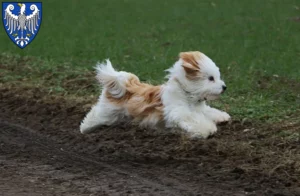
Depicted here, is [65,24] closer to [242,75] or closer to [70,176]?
[242,75]

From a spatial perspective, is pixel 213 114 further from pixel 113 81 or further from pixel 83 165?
pixel 83 165

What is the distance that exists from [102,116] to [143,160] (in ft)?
3.52

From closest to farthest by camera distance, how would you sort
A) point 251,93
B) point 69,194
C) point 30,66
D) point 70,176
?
point 69,194
point 70,176
point 251,93
point 30,66

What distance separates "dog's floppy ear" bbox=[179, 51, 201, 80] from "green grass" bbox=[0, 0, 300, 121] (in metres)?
1.88

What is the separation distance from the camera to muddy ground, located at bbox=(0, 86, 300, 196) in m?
6.90

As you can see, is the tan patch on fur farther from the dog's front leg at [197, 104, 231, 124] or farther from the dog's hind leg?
the dog's front leg at [197, 104, 231, 124]

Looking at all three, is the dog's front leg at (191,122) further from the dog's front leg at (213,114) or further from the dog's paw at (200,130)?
the dog's front leg at (213,114)

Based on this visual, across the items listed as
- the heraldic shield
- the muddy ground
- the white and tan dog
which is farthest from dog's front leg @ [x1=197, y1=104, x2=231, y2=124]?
the heraldic shield

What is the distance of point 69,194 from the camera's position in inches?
265

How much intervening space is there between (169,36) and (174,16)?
3358 mm

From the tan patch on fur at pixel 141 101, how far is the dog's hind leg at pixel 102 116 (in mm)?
103

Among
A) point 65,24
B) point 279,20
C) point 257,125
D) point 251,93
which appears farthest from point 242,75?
point 65,24

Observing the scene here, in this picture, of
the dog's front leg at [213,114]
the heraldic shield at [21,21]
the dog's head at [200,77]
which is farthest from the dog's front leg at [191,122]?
the heraldic shield at [21,21]

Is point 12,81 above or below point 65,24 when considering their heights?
below
